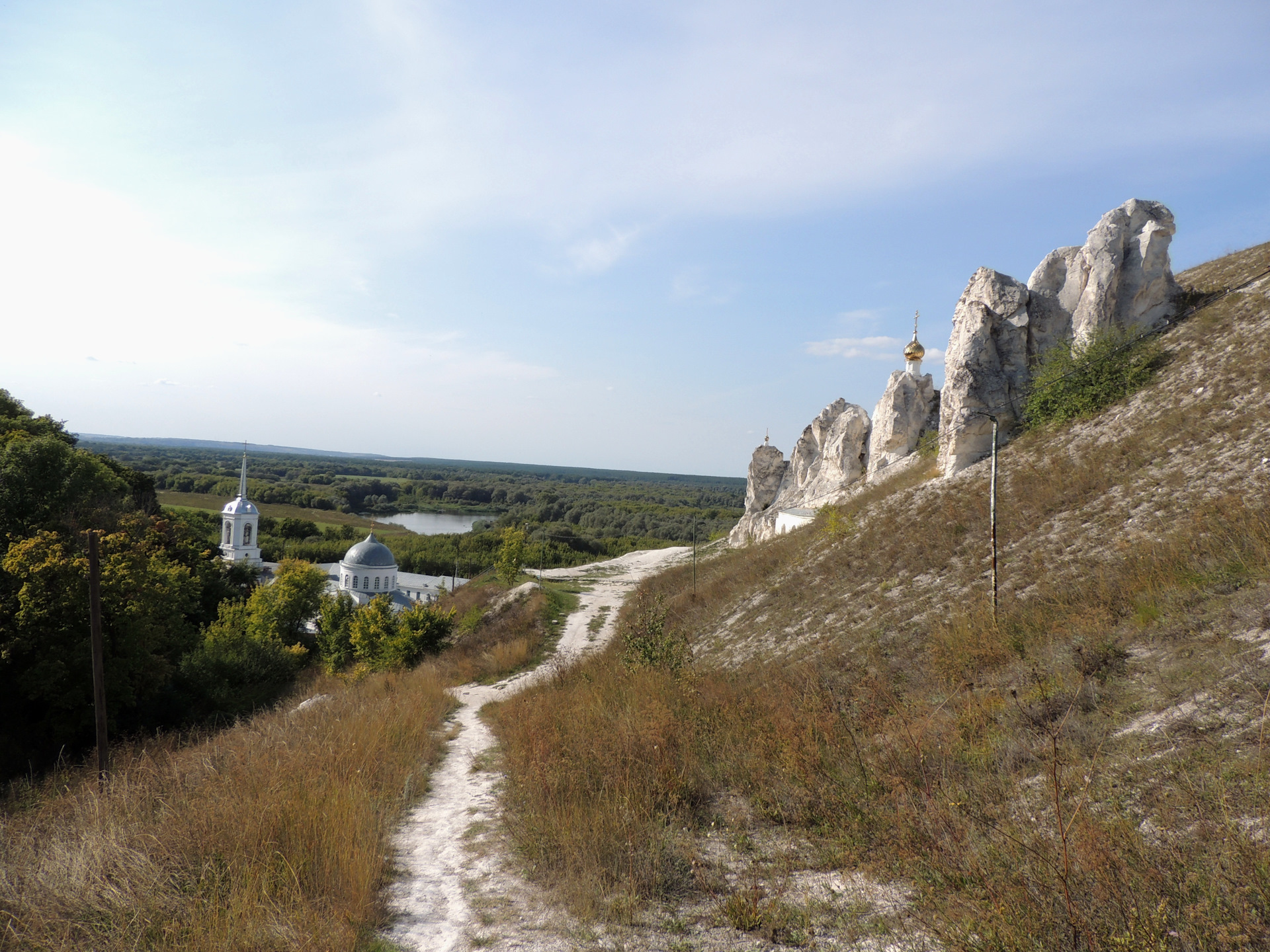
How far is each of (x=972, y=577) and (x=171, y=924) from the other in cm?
1117

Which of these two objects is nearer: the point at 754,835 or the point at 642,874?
the point at 642,874

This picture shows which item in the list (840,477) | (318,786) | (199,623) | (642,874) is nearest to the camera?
(642,874)

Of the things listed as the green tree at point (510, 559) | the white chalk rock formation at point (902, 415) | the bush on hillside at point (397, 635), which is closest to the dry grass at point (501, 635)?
the green tree at point (510, 559)

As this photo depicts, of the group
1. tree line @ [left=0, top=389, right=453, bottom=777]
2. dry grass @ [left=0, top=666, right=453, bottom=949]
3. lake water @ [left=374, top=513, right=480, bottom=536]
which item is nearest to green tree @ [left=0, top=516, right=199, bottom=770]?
tree line @ [left=0, top=389, right=453, bottom=777]

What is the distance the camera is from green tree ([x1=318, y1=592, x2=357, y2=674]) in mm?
27844

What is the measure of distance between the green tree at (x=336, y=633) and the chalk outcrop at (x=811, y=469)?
19.9m

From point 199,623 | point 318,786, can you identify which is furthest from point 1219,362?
point 199,623

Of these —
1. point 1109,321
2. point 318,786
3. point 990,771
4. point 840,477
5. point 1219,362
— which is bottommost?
point 318,786

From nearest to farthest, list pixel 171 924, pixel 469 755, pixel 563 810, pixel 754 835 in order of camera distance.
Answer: pixel 171 924, pixel 754 835, pixel 563 810, pixel 469 755

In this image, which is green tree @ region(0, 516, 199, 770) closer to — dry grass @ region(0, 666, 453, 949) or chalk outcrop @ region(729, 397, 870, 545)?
dry grass @ region(0, 666, 453, 949)

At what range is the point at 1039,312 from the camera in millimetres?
18609

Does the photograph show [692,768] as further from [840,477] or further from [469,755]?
[840,477]

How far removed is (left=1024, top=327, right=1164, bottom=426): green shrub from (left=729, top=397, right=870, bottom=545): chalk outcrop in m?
11.1

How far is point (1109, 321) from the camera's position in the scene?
55.2 feet
